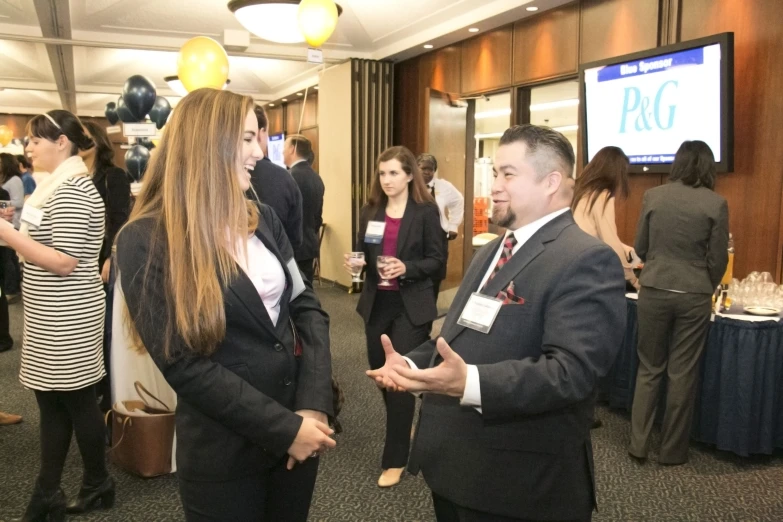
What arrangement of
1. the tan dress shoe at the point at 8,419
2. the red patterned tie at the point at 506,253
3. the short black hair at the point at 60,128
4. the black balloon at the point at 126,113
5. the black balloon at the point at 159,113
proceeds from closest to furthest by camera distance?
the red patterned tie at the point at 506,253 < the short black hair at the point at 60,128 < the tan dress shoe at the point at 8,419 < the black balloon at the point at 126,113 < the black balloon at the point at 159,113

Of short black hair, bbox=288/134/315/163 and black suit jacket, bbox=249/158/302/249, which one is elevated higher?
short black hair, bbox=288/134/315/163

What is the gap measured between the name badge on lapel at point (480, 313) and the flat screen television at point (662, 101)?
3.15 m

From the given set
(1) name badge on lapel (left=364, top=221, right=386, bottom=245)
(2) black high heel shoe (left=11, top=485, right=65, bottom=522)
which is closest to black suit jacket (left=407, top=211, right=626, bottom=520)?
(1) name badge on lapel (left=364, top=221, right=386, bottom=245)

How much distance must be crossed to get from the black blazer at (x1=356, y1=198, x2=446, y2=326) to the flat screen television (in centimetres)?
216

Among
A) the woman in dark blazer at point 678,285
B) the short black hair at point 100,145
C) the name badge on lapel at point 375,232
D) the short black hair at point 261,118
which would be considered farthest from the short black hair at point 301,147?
the woman in dark blazer at point 678,285

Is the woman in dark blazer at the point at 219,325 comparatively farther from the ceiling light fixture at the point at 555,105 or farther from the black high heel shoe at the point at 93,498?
the ceiling light fixture at the point at 555,105

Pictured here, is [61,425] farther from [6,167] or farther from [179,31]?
[179,31]

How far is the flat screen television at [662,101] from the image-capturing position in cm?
383

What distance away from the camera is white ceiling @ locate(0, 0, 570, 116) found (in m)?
6.18

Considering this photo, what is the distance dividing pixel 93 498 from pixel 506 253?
80.5 inches

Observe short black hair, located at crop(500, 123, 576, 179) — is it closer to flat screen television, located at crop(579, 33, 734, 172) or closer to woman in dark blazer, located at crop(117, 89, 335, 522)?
woman in dark blazer, located at crop(117, 89, 335, 522)

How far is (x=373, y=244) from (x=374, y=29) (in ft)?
16.3

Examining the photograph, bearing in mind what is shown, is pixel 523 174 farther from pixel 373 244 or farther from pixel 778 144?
pixel 778 144

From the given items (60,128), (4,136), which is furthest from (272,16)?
(4,136)
